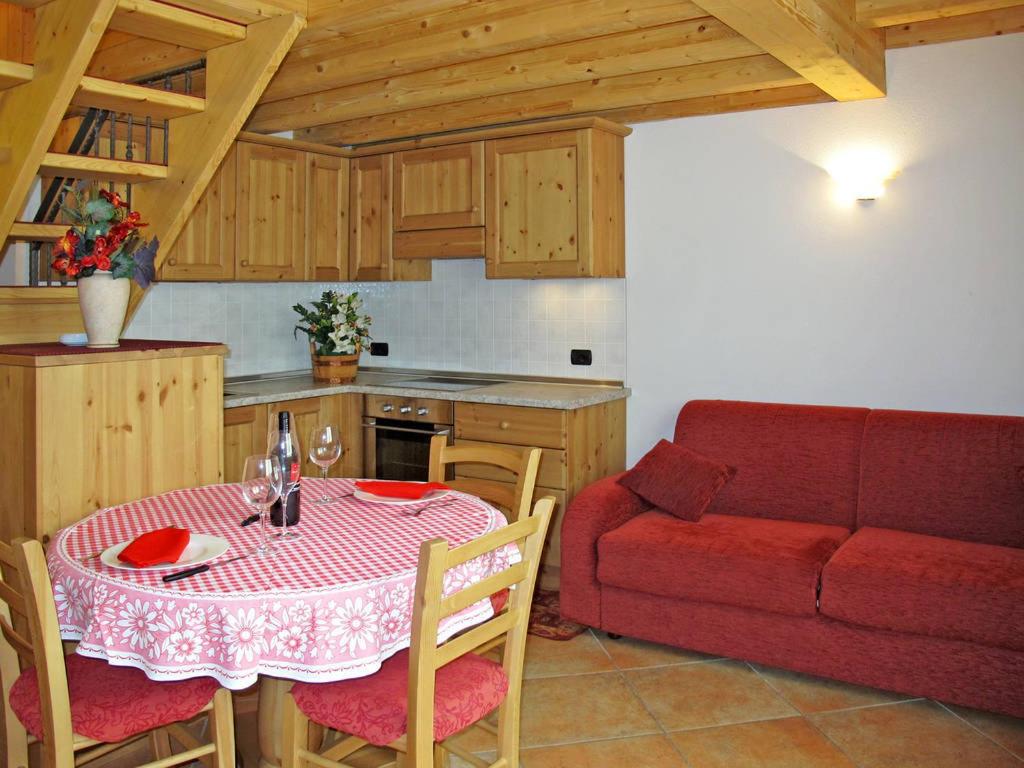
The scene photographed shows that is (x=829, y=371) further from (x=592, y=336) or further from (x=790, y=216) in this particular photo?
(x=592, y=336)

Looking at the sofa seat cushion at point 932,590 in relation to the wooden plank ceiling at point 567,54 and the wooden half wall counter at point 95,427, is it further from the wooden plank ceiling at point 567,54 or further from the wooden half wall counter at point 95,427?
the wooden half wall counter at point 95,427

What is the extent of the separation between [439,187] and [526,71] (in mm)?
1048

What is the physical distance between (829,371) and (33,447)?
319 centimetres

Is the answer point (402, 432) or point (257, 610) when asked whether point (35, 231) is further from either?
point (402, 432)

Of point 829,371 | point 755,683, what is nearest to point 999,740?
point 755,683

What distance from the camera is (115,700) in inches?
85.5

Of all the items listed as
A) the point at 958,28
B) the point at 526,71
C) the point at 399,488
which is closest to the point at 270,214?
the point at 526,71

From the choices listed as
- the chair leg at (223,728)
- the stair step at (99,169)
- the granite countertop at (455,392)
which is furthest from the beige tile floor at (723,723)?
the stair step at (99,169)

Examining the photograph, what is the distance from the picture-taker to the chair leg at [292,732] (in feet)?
7.66

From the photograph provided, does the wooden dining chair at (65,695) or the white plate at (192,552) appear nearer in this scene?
the wooden dining chair at (65,695)

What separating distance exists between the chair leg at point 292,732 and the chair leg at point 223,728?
14 cm

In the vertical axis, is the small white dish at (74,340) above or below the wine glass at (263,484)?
above

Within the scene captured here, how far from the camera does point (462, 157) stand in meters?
4.88

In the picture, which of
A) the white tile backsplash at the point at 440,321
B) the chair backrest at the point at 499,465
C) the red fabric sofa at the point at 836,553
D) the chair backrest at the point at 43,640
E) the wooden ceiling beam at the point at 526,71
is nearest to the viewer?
the chair backrest at the point at 43,640
